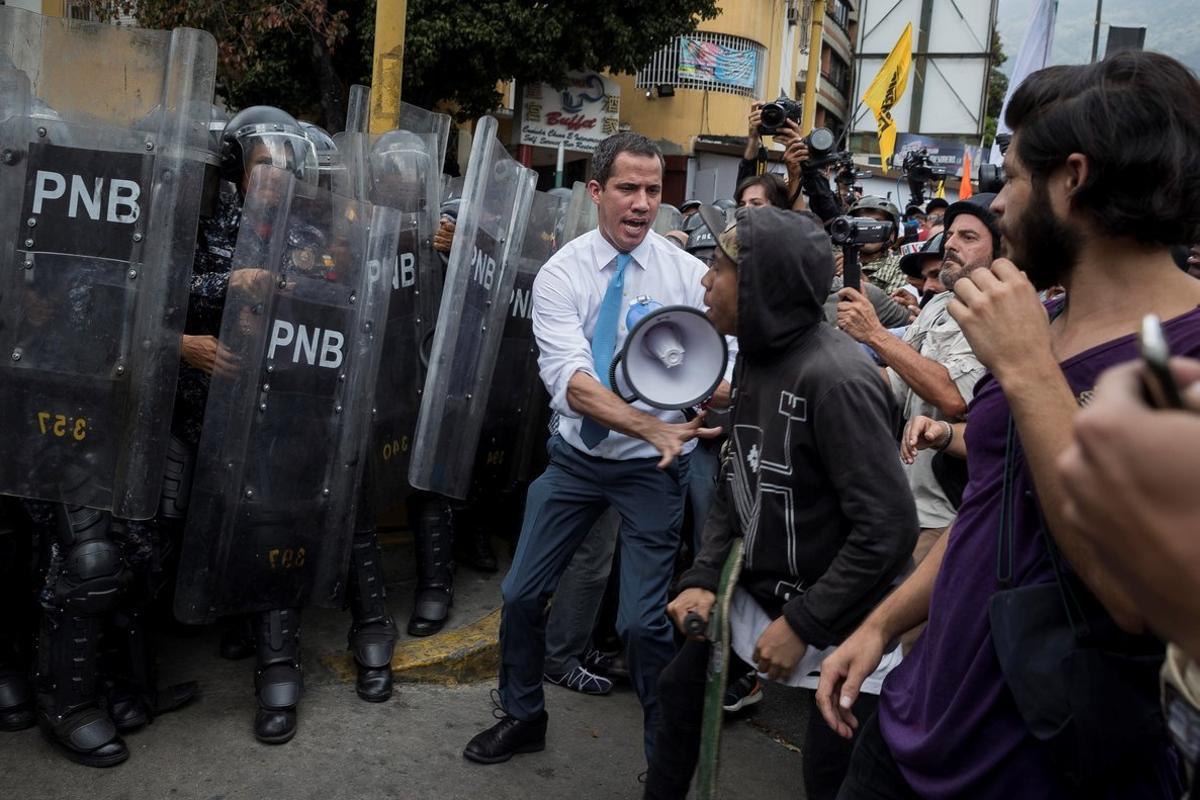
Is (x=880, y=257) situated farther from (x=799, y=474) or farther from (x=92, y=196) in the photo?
(x=92, y=196)

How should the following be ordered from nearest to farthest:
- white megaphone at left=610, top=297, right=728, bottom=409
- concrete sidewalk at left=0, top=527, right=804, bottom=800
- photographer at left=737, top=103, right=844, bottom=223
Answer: white megaphone at left=610, top=297, right=728, bottom=409 < concrete sidewalk at left=0, top=527, right=804, bottom=800 < photographer at left=737, top=103, right=844, bottom=223

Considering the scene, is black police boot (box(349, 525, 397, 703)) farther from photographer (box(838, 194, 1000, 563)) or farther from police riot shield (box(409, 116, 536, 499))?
photographer (box(838, 194, 1000, 563))

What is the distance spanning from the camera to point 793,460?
240cm

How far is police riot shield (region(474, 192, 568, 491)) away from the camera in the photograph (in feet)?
15.8

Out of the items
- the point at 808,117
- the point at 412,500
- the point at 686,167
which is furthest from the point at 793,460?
the point at 686,167

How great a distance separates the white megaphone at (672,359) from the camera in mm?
2867

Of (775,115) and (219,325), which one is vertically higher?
(775,115)

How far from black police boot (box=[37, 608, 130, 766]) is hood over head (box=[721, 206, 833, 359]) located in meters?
2.25

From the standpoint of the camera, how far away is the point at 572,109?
20375 mm

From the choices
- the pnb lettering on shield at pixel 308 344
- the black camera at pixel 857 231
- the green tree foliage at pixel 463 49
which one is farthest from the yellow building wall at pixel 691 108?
the pnb lettering on shield at pixel 308 344

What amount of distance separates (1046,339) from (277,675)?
9.83 feet

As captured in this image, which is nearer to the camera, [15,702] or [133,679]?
[15,702]

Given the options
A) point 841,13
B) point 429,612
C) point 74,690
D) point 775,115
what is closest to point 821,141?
point 775,115

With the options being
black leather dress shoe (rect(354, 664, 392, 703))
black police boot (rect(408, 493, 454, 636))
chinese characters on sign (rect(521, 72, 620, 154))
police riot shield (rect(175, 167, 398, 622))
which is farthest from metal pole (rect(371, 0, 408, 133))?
chinese characters on sign (rect(521, 72, 620, 154))
